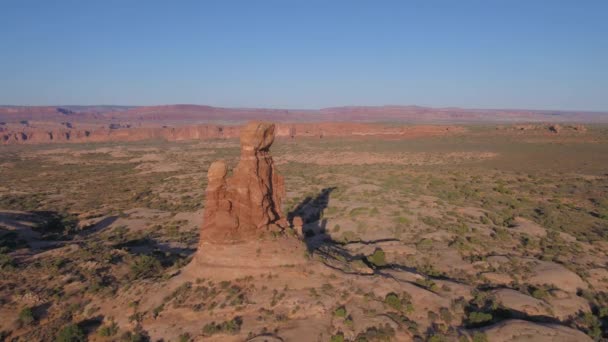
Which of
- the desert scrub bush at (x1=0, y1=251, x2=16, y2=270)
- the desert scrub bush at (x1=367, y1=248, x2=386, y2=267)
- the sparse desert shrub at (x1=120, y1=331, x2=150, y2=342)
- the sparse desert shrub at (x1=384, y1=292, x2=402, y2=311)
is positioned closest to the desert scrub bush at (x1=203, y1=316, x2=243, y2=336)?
the sparse desert shrub at (x1=120, y1=331, x2=150, y2=342)

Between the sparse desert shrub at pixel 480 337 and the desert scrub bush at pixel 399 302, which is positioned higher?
the desert scrub bush at pixel 399 302

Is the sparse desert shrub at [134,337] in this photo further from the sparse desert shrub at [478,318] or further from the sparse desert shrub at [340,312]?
the sparse desert shrub at [478,318]

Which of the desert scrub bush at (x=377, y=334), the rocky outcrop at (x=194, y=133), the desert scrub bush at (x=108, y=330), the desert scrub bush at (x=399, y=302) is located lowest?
the desert scrub bush at (x=108, y=330)

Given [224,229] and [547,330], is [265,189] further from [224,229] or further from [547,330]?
[547,330]

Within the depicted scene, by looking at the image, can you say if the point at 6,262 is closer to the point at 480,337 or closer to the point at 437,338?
the point at 437,338

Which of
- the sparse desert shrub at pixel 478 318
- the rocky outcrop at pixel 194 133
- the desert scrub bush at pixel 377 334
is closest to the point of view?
the desert scrub bush at pixel 377 334

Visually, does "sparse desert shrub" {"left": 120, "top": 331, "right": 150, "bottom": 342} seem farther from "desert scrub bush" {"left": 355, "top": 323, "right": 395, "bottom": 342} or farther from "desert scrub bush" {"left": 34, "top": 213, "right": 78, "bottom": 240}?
"desert scrub bush" {"left": 34, "top": 213, "right": 78, "bottom": 240}

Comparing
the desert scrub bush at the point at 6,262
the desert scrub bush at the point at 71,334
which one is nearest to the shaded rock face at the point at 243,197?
the desert scrub bush at the point at 71,334
